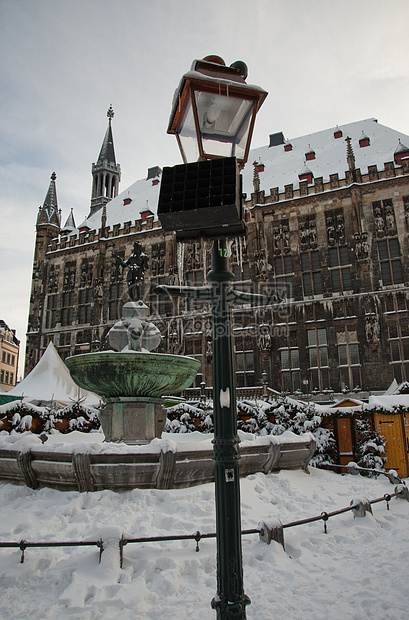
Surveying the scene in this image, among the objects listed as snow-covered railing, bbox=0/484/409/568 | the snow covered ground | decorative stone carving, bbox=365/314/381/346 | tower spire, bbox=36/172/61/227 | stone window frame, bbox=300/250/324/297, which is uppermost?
tower spire, bbox=36/172/61/227

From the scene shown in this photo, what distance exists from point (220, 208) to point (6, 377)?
213ft

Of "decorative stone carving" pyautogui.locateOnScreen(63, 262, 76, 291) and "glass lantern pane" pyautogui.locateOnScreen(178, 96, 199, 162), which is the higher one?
"decorative stone carving" pyautogui.locateOnScreen(63, 262, 76, 291)

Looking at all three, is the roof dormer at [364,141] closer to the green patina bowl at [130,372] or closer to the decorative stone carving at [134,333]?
the decorative stone carving at [134,333]

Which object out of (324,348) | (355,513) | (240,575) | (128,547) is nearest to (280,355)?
(324,348)

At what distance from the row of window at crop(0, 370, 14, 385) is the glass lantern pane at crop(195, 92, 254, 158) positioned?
62.0m

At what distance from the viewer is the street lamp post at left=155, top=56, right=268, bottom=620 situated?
250 cm

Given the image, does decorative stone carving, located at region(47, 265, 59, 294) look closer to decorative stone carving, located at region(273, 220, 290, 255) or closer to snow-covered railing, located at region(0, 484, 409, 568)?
decorative stone carving, located at region(273, 220, 290, 255)

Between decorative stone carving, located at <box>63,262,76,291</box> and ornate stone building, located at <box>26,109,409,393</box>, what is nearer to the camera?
ornate stone building, located at <box>26,109,409,393</box>

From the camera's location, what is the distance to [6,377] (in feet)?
199

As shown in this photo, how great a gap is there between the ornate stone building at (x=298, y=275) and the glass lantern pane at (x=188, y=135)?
18558 mm

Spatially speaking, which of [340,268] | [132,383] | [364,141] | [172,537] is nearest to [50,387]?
[132,383]

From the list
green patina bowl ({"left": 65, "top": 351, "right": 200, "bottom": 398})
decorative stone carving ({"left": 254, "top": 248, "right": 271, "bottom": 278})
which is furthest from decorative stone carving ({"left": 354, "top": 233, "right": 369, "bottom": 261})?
green patina bowl ({"left": 65, "top": 351, "right": 200, "bottom": 398})

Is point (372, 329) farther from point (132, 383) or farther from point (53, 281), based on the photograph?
point (53, 281)

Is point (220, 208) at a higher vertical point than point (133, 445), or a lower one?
higher
